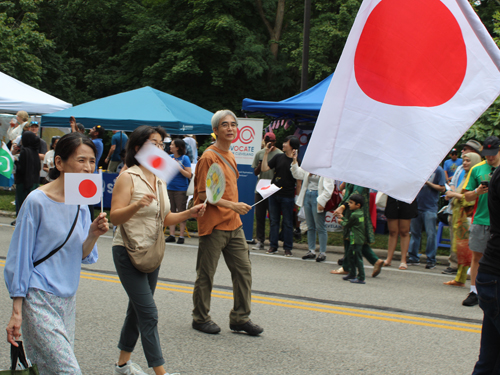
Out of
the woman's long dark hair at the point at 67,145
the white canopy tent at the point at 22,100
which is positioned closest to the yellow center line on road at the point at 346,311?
the woman's long dark hair at the point at 67,145

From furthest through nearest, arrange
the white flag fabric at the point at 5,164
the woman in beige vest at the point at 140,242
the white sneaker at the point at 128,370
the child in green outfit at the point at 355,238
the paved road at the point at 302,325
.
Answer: the white flag fabric at the point at 5,164 → the child in green outfit at the point at 355,238 → the paved road at the point at 302,325 → the white sneaker at the point at 128,370 → the woman in beige vest at the point at 140,242

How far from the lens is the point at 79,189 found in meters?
2.88

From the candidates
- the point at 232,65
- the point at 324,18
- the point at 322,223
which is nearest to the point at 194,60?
the point at 232,65

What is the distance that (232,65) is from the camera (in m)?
27.6

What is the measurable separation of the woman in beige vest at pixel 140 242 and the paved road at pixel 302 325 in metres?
0.63

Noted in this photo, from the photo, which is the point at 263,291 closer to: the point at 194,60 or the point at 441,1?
the point at 441,1

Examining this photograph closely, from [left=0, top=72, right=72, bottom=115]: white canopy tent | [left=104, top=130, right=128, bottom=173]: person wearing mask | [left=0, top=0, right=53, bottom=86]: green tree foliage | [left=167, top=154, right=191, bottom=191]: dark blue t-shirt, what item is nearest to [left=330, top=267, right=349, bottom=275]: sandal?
[left=167, top=154, right=191, bottom=191]: dark blue t-shirt

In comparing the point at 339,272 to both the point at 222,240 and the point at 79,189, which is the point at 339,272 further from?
the point at 79,189

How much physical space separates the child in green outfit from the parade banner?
3.27 metres

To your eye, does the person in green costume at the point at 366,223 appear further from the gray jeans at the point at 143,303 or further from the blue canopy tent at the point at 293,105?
the gray jeans at the point at 143,303

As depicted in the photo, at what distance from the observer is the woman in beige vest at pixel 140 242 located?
3.95 metres

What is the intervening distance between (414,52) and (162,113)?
1164 cm

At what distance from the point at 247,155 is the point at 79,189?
847 cm

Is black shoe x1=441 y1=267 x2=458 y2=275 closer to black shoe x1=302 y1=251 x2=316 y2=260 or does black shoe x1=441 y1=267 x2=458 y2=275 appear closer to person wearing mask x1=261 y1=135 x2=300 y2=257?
black shoe x1=302 y1=251 x2=316 y2=260
